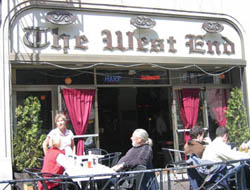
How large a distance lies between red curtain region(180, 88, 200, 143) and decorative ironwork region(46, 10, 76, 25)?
143 inches

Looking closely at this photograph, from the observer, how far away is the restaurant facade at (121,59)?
7.93 meters

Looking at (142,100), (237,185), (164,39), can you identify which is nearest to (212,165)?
(237,185)

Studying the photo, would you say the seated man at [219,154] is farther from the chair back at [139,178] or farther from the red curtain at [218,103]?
the red curtain at [218,103]

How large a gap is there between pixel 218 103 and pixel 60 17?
201 inches

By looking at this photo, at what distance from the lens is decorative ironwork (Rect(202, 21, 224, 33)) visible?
9.67m

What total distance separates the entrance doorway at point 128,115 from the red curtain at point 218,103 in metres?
1.28

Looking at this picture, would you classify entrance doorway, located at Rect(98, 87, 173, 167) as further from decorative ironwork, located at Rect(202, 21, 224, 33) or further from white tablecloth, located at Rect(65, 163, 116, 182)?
white tablecloth, located at Rect(65, 163, 116, 182)

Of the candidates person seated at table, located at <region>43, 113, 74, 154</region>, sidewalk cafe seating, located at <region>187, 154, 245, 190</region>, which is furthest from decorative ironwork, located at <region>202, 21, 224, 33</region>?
sidewalk cafe seating, located at <region>187, 154, 245, 190</region>

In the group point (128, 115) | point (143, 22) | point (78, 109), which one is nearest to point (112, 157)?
point (78, 109)

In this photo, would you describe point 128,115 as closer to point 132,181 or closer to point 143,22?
point 143,22

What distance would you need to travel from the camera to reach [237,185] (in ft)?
16.5

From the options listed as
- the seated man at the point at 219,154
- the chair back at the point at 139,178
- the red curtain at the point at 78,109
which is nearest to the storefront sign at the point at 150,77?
the red curtain at the point at 78,109

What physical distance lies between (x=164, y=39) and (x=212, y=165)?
5049 millimetres

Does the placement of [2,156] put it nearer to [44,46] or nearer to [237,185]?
[44,46]
